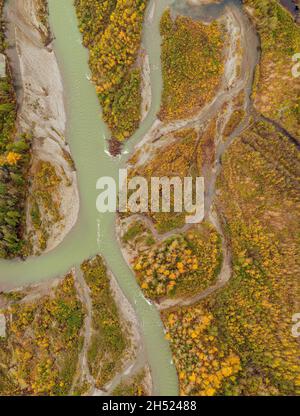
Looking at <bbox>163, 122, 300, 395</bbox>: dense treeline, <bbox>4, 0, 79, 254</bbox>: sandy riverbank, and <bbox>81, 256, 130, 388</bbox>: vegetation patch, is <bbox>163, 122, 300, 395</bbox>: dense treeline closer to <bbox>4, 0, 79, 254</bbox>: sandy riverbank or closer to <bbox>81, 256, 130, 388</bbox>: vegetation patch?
<bbox>81, 256, 130, 388</bbox>: vegetation patch

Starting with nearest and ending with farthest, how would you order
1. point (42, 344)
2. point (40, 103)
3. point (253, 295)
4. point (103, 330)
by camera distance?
point (253, 295), point (42, 344), point (103, 330), point (40, 103)

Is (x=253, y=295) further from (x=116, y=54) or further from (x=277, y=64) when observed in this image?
(x=116, y=54)

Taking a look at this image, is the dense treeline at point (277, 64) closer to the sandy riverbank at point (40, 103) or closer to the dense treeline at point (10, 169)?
the sandy riverbank at point (40, 103)

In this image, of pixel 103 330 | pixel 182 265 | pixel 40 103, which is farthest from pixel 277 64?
pixel 103 330

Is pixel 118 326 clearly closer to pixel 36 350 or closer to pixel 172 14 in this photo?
pixel 36 350

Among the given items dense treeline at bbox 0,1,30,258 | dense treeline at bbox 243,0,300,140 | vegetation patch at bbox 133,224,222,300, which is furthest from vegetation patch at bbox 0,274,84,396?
dense treeline at bbox 243,0,300,140
